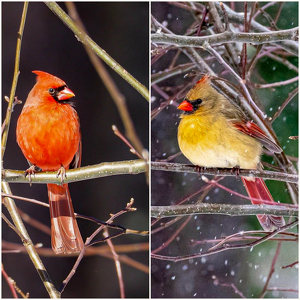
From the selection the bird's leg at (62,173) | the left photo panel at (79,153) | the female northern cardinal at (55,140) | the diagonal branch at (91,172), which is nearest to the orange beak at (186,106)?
the left photo panel at (79,153)

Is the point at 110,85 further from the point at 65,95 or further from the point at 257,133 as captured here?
the point at 257,133

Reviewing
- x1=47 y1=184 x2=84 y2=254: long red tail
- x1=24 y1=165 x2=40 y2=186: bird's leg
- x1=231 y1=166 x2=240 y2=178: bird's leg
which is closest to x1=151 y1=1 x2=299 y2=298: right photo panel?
x1=231 y1=166 x2=240 y2=178: bird's leg

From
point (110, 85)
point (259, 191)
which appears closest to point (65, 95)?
point (110, 85)

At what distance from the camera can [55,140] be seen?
1.75 m

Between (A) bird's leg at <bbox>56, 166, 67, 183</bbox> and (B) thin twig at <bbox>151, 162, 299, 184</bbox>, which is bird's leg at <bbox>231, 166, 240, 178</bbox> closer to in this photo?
(B) thin twig at <bbox>151, 162, 299, 184</bbox>

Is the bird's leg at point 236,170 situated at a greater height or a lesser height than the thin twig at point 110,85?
lesser

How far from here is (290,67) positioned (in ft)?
6.05

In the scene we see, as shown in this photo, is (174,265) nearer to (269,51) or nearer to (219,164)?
(219,164)

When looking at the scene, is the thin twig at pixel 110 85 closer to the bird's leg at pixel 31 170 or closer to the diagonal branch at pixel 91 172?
the diagonal branch at pixel 91 172

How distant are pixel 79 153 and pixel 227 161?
60 centimetres

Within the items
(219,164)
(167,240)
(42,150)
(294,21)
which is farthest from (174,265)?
(294,21)

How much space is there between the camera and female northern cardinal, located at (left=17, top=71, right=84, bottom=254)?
175 cm

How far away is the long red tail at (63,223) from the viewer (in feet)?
5.88

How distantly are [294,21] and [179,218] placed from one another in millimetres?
952
